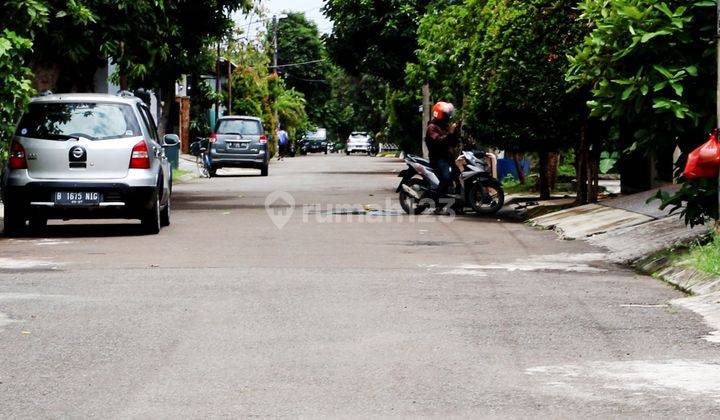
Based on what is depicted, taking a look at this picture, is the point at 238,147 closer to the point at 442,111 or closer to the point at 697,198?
the point at 442,111

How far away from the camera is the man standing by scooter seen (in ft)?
74.0

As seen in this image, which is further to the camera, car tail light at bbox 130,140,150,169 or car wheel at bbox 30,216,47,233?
car wheel at bbox 30,216,47,233

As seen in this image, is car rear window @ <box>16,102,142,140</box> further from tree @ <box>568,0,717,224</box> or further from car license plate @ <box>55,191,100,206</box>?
tree @ <box>568,0,717,224</box>

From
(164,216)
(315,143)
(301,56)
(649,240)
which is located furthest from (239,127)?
(301,56)

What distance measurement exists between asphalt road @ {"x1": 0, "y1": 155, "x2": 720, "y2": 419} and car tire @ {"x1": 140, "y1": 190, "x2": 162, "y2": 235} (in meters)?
1.00

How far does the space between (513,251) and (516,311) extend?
5.52 metres

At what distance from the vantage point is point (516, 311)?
10.2 meters

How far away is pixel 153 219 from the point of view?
17.8 metres

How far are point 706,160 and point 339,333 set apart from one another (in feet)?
16.5

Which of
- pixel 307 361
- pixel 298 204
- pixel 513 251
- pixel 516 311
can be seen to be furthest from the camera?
pixel 298 204

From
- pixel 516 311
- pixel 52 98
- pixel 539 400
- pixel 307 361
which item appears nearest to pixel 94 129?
pixel 52 98

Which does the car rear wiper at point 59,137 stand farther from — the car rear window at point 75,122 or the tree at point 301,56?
the tree at point 301,56

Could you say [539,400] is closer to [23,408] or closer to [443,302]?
[23,408]

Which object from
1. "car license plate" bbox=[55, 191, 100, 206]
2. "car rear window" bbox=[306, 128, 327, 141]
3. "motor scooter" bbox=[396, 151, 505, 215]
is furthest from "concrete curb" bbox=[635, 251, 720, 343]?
"car rear window" bbox=[306, 128, 327, 141]
